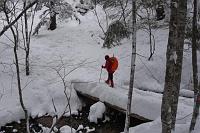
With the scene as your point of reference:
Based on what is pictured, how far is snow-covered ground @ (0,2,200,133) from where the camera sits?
40.5ft

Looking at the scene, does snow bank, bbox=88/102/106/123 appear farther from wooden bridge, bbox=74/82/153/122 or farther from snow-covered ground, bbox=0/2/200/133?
snow-covered ground, bbox=0/2/200/133

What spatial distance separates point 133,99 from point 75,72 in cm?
464

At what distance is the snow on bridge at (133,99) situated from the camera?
11000 mm

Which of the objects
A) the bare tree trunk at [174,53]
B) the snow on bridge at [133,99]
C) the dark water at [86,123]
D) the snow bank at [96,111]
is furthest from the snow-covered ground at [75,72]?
the bare tree trunk at [174,53]

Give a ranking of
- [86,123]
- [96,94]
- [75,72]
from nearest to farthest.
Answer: [86,123] → [96,94] → [75,72]

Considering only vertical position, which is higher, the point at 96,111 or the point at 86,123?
→ the point at 96,111

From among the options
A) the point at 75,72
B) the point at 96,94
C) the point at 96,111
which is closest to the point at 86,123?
the point at 96,111

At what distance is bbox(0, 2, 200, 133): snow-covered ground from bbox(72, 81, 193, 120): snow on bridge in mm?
29

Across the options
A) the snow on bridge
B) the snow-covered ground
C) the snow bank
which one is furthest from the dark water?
the snow on bridge

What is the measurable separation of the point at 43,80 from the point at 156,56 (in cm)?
535

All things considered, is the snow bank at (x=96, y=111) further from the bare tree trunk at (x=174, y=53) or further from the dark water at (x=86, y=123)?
the bare tree trunk at (x=174, y=53)

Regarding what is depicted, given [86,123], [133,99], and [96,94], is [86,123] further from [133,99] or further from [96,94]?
[133,99]

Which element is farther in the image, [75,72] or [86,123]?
[75,72]

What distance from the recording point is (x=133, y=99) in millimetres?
11617
